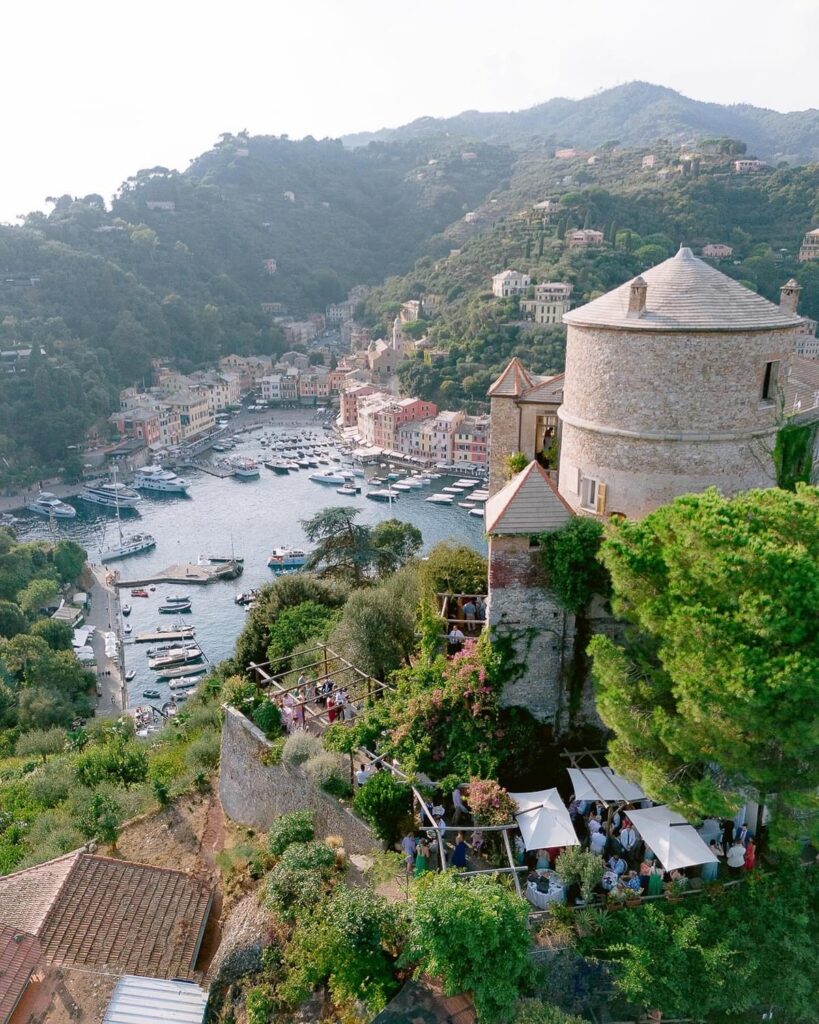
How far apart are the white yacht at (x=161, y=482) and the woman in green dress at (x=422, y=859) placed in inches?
3081

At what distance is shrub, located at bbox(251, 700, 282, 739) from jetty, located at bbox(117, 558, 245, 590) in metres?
48.1

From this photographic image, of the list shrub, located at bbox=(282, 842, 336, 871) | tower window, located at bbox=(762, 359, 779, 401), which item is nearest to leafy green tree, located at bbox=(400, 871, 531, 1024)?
shrub, located at bbox=(282, 842, 336, 871)

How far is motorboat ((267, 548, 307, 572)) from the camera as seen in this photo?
65.6 m

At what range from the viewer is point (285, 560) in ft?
216

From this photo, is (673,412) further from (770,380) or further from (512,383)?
(512,383)

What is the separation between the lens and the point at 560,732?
14.9m

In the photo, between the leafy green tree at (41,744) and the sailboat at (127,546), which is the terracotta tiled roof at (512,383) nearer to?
the leafy green tree at (41,744)

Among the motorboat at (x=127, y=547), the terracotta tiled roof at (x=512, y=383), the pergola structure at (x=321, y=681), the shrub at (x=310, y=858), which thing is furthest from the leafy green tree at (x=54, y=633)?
the shrub at (x=310, y=858)

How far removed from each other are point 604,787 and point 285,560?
179 ft

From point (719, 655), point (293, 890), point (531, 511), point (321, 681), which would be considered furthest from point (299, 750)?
point (719, 655)

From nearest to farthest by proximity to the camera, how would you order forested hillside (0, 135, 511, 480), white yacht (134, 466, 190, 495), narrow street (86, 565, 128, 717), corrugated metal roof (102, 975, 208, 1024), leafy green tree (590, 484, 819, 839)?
leafy green tree (590, 484, 819, 839) → corrugated metal roof (102, 975, 208, 1024) → narrow street (86, 565, 128, 717) → white yacht (134, 466, 190, 495) → forested hillside (0, 135, 511, 480)

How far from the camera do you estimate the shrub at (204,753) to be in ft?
68.1

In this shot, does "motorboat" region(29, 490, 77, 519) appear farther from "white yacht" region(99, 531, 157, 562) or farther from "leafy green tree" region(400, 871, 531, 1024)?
"leafy green tree" region(400, 871, 531, 1024)

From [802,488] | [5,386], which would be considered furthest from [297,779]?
[5,386]
